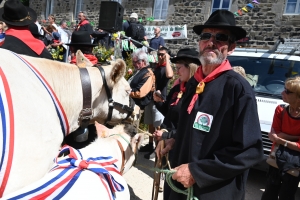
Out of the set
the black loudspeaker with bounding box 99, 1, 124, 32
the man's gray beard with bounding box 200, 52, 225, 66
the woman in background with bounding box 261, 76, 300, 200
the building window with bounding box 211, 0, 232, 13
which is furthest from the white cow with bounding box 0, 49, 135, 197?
the building window with bounding box 211, 0, 232, 13

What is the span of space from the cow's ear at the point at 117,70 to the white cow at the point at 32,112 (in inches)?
12.0

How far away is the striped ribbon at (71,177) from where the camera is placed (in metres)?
1.41

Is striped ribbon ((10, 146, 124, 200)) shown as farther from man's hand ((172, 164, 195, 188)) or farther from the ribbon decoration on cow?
the ribbon decoration on cow

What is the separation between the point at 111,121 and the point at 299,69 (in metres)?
4.53

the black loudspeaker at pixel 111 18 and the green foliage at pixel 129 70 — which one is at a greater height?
the black loudspeaker at pixel 111 18

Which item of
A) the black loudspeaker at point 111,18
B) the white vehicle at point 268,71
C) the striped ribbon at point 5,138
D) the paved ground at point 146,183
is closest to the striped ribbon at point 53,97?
the striped ribbon at point 5,138

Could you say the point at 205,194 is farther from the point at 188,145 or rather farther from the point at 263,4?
the point at 263,4

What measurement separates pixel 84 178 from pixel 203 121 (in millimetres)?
848

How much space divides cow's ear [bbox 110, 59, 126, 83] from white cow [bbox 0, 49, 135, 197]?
304mm

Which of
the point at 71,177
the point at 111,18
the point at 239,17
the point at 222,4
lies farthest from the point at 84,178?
the point at 222,4

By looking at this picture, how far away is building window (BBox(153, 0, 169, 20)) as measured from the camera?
14.3 metres

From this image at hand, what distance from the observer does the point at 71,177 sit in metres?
1.58

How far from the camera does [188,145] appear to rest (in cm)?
197

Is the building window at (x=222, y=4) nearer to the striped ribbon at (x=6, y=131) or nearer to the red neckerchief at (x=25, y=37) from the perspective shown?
the red neckerchief at (x=25, y=37)
